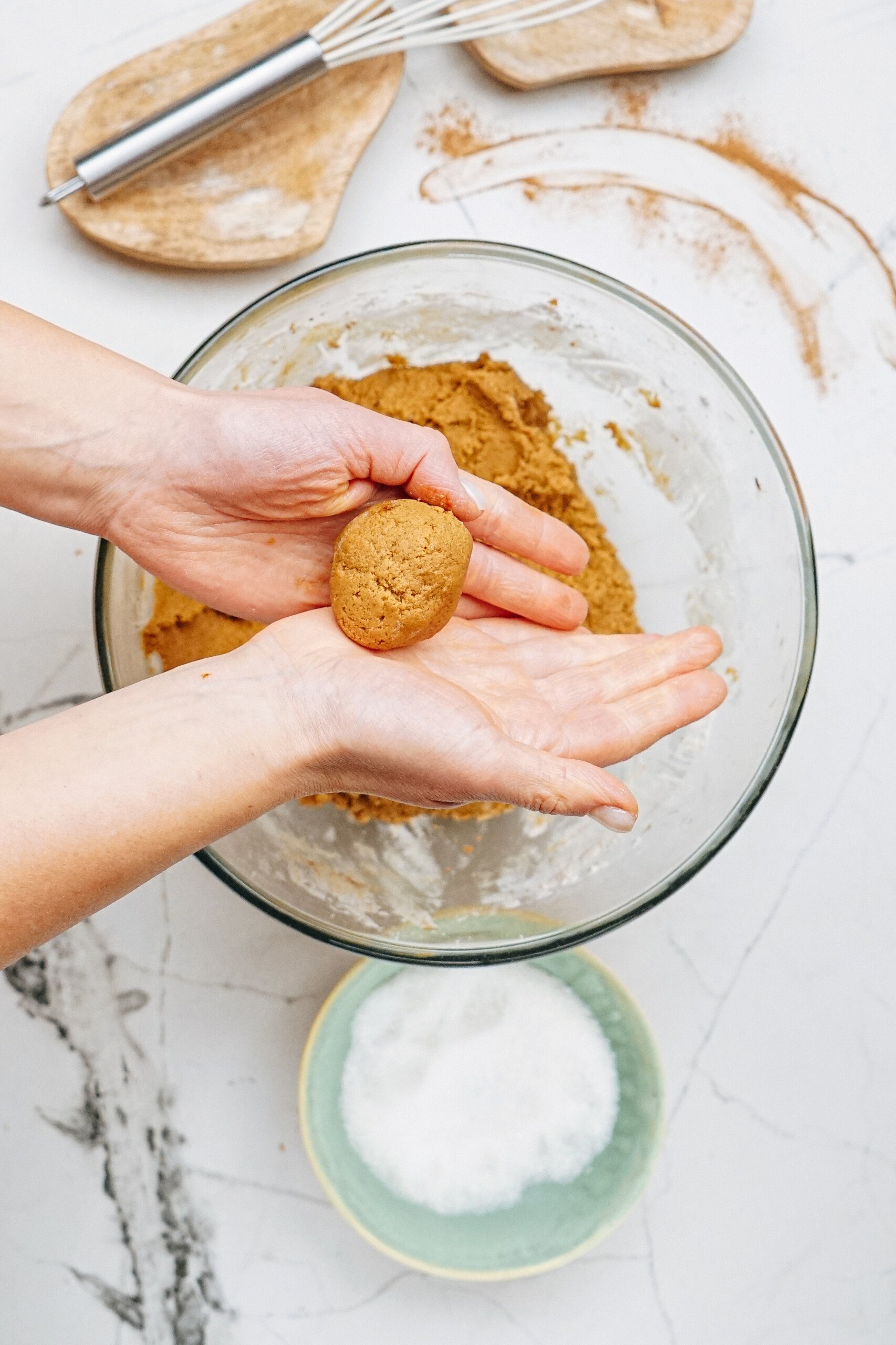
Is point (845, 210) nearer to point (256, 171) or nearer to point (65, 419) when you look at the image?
point (256, 171)

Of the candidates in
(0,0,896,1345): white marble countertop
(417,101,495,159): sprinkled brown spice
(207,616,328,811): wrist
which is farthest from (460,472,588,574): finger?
(417,101,495,159): sprinkled brown spice

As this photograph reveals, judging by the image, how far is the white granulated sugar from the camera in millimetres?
1619

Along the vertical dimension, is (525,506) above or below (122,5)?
below

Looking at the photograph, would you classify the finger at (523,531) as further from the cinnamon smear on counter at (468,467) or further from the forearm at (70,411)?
the forearm at (70,411)

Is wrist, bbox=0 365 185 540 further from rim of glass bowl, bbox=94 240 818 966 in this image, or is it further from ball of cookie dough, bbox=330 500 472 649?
ball of cookie dough, bbox=330 500 472 649

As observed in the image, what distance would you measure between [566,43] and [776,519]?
0.87 m

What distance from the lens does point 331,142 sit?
1.60 meters

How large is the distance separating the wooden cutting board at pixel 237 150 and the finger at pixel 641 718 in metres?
0.89

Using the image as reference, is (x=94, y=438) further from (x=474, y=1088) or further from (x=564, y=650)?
(x=474, y=1088)

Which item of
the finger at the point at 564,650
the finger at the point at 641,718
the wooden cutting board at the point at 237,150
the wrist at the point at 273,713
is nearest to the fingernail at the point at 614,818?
the finger at the point at 641,718

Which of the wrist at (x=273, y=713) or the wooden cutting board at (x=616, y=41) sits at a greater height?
the wooden cutting board at (x=616, y=41)

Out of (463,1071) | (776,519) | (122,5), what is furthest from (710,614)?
(122,5)

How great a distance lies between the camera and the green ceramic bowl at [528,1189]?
5.14ft

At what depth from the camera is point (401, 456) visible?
1.30 meters
